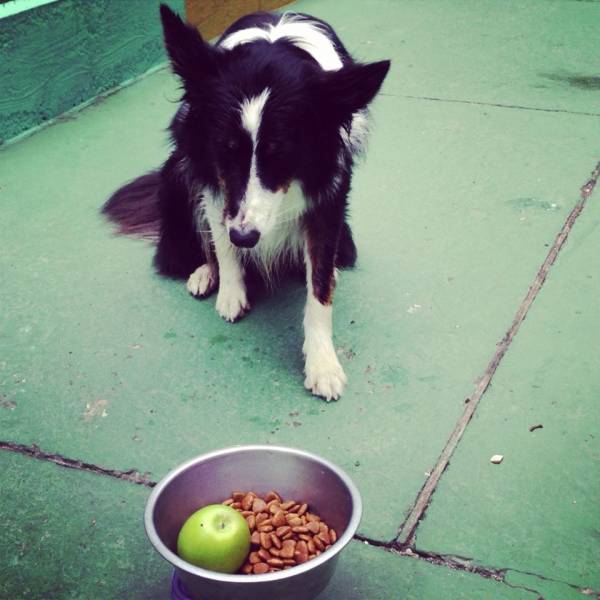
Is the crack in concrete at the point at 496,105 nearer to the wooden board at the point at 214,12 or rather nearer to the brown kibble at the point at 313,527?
the wooden board at the point at 214,12

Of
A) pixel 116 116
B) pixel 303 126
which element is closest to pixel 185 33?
pixel 303 126

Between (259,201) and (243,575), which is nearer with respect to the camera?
(243,575)

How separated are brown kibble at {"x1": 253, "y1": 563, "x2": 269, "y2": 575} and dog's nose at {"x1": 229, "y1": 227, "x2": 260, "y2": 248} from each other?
99 cm

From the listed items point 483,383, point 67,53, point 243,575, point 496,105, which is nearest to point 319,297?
point 483,383

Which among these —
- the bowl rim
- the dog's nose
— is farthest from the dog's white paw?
the bowl rim

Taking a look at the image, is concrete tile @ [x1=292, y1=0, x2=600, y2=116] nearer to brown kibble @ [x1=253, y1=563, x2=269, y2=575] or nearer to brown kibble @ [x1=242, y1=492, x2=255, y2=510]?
brown kibble @ [x1=242, y1=492, x2=255, y2=510]

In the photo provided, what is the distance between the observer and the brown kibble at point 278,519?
6.13 ft

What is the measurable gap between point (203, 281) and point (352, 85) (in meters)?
1.18

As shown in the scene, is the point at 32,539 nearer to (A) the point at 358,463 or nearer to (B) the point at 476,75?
(A) the point at 358,463

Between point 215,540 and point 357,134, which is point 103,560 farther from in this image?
point 357,134

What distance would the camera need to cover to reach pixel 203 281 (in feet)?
10.4

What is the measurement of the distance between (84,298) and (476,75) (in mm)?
3551

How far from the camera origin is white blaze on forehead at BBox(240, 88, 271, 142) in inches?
88.7

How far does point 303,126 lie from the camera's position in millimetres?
2336
